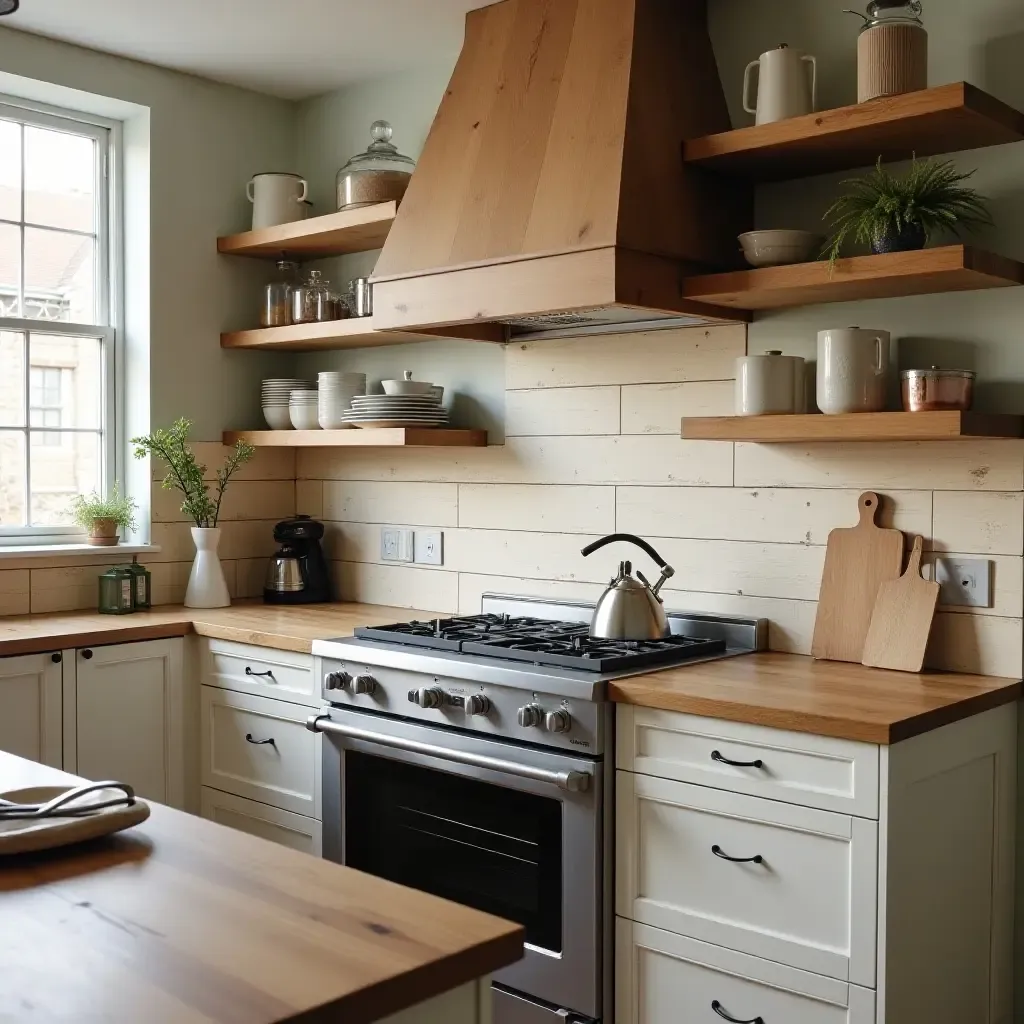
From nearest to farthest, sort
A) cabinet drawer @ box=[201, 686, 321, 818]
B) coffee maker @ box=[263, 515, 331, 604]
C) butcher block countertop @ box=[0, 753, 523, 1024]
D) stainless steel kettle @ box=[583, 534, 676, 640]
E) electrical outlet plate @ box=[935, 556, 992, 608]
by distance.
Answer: butcher block countertop @ box=[0, 753, 523, 1024], electrical outlet plate @ box=[935, 556, 992, 608], stainless steel kettle @ box=[583, 534, 676, 640], cabinet drawer @ box=[201, 686, 321, 818], coffee maker @ box=[263, 515, 331, 604]

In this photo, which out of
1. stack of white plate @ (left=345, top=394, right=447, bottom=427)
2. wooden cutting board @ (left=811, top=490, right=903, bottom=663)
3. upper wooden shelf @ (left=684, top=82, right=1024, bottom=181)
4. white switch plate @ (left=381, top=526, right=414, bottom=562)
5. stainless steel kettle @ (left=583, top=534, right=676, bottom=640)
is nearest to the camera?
upper wooden shelf @ (left=684, top=82, right=1024, bottom=181)

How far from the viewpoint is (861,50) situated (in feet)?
8.45

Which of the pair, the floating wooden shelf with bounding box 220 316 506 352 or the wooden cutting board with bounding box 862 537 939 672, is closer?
the wooden cutting board with bounding box 862 537 939 672

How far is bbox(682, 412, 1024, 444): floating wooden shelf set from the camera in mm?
2443

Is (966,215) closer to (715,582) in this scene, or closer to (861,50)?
(861,50)

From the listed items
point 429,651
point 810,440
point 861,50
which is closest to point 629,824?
point 429,651

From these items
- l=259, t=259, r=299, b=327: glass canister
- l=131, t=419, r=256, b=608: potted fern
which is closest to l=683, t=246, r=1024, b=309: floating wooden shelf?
l=259, t=259, r=299, b=327: glass canister

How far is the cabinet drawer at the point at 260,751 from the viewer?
326 cm

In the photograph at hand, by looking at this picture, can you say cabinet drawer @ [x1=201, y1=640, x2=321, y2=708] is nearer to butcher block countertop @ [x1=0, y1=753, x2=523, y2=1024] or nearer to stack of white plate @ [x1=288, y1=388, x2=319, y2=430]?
stack of white plate @ [x1=288, y1=388, x2=319, y2=430]

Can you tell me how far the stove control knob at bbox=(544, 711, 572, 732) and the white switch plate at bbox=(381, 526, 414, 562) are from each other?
1385mm

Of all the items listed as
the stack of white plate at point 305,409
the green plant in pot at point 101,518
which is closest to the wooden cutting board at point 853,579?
the stack of white plate at point 305,409

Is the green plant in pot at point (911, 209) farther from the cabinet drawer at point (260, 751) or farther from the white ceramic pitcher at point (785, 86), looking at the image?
the cabinet drawer at point (260, 751)

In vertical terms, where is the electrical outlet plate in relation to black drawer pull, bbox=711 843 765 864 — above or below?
above

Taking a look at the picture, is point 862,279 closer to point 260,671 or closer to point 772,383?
point 772,383
